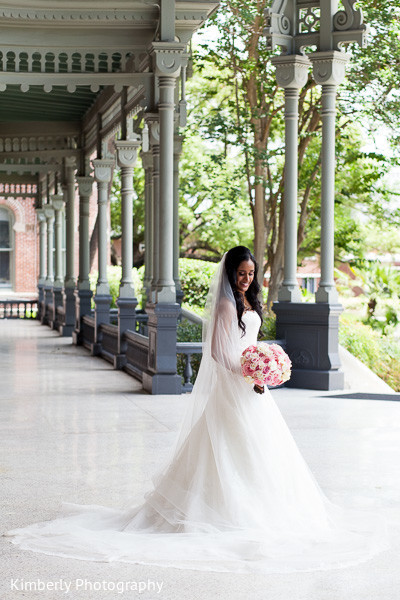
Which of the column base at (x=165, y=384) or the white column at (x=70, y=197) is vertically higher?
the white column at (x=70, y=197)

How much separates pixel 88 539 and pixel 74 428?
4.35 meters

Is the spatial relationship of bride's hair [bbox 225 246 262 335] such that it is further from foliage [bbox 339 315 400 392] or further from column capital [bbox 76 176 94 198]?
column capital [bbox 76 176 94 198]

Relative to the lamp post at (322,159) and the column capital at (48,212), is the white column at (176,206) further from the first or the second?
the column capital at (48,212)

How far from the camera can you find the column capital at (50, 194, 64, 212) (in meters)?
27.1


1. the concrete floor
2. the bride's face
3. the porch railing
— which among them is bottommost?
the porch railing

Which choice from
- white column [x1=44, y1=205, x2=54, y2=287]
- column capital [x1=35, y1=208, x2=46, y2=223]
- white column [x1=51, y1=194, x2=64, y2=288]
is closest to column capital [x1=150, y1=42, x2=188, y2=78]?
white column [x1=51, y1=194, x2=64, y2=288]

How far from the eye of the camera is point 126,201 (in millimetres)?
16562

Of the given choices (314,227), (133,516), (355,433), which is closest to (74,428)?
(355,433)

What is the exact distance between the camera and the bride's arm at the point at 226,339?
589cm

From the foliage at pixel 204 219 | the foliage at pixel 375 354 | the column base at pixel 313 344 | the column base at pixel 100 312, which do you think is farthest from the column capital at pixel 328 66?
the foliage at pixel 204 219

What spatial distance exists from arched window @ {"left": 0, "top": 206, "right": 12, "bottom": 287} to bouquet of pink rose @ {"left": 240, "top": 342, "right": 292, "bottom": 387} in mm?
31346

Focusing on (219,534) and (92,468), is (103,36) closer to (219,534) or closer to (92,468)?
(92,468)

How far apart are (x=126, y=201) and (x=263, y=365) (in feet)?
36.8

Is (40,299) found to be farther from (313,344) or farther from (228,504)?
(228,504)
